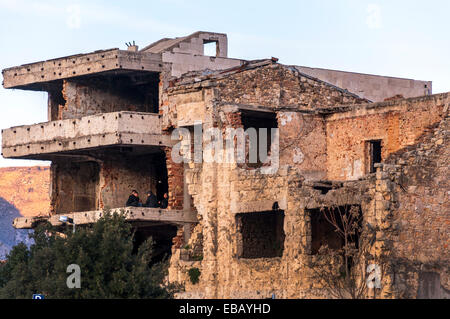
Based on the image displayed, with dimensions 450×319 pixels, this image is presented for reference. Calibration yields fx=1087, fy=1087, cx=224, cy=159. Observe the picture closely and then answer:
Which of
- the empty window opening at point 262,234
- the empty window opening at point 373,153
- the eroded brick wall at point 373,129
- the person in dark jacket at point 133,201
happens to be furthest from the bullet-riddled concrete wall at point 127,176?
the empty window opening at point 373,153

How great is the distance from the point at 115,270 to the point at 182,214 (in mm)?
7841

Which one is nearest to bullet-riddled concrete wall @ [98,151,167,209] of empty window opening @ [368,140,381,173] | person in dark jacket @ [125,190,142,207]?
person in dark jacket @ [125,190,142,207]

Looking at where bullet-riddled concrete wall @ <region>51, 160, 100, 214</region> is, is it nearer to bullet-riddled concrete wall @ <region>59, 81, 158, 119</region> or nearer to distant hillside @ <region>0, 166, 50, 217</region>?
bullet-riddled concrete wall @ <region>59, 81, 158, 119</region>

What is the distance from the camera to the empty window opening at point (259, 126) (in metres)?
32.8

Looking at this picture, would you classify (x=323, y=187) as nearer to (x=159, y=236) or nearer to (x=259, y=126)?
(x=259, y=126)

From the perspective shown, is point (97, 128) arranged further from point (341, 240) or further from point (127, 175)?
point (341, 240)

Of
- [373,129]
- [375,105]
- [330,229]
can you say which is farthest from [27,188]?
[375,105]

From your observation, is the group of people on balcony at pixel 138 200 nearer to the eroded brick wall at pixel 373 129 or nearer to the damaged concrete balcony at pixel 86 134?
the damaged concrete balcony at pixel 86 134

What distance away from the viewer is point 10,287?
3125 cm

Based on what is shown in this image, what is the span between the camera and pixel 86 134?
3544 centimetres

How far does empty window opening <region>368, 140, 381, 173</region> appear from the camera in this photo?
32.2 metres

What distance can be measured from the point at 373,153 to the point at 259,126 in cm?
377

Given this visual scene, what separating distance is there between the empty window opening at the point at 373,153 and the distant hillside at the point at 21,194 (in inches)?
1899
